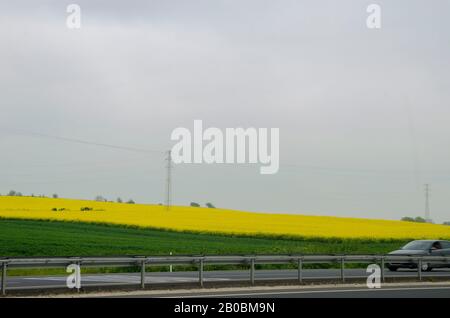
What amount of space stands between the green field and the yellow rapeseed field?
1.26m

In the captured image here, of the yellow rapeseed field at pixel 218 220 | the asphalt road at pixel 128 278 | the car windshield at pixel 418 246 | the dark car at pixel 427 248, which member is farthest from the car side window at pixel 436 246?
the yellow rapeseed field at pixel 218 220

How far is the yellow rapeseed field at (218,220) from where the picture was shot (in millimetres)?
58688

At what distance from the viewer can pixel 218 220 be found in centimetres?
6406

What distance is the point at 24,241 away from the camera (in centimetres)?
4694

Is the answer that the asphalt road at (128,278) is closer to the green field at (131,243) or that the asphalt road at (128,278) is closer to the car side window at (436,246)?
the car side window at (436,246)

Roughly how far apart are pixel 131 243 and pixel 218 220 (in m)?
15.3

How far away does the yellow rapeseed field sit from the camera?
193 ft

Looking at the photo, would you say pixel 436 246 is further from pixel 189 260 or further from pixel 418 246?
pixel 189 260

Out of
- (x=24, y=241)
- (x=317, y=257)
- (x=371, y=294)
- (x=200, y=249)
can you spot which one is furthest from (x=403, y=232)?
(x=371, y=294)

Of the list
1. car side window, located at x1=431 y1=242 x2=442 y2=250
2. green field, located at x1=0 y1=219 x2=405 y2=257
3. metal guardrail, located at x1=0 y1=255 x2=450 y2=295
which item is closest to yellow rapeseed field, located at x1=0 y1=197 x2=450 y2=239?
green field, located at x1=0 y1=219 x2=405 y2=257

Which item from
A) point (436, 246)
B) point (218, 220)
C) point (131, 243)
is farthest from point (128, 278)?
point (218, 220)
